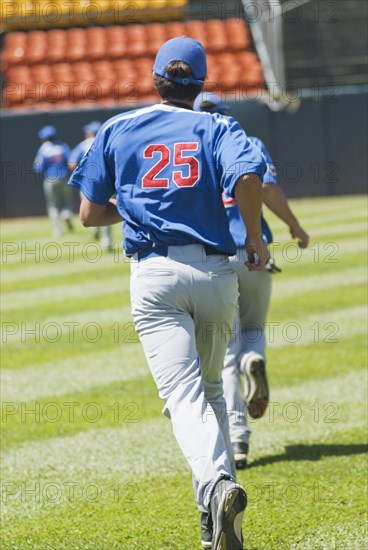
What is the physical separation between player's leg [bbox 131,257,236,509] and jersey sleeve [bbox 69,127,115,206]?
0.37 m

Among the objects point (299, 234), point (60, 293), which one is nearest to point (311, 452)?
point (299, 234)

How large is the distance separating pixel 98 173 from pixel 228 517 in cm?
150

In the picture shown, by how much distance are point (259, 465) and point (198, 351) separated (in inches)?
60.9

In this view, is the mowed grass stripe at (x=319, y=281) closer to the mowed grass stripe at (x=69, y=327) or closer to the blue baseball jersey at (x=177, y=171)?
the mowed grass stripe at (x=69, y=327)

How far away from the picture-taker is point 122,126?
392cm

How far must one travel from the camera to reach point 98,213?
13.6 feet

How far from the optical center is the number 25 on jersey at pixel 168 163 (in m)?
3.78

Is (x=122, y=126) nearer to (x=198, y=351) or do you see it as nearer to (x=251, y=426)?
(x=198, y=351)

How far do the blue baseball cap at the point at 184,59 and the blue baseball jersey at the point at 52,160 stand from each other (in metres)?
16.9

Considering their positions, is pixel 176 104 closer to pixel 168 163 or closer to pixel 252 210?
pixel 168 163

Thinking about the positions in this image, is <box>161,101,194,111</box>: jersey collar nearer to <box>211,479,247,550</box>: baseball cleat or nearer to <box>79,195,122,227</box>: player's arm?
<box>79,195,122,227</box>: player's arm

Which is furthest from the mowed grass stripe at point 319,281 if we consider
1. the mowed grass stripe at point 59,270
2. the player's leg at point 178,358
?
the player's leg at point 178,358

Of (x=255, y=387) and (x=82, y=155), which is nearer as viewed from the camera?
(x=255, y=387)

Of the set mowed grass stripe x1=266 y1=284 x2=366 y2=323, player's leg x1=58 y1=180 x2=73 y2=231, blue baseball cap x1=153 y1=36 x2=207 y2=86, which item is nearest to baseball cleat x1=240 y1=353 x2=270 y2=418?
blue baseball cap x1=153 y1=36 x2=207 y2=86
